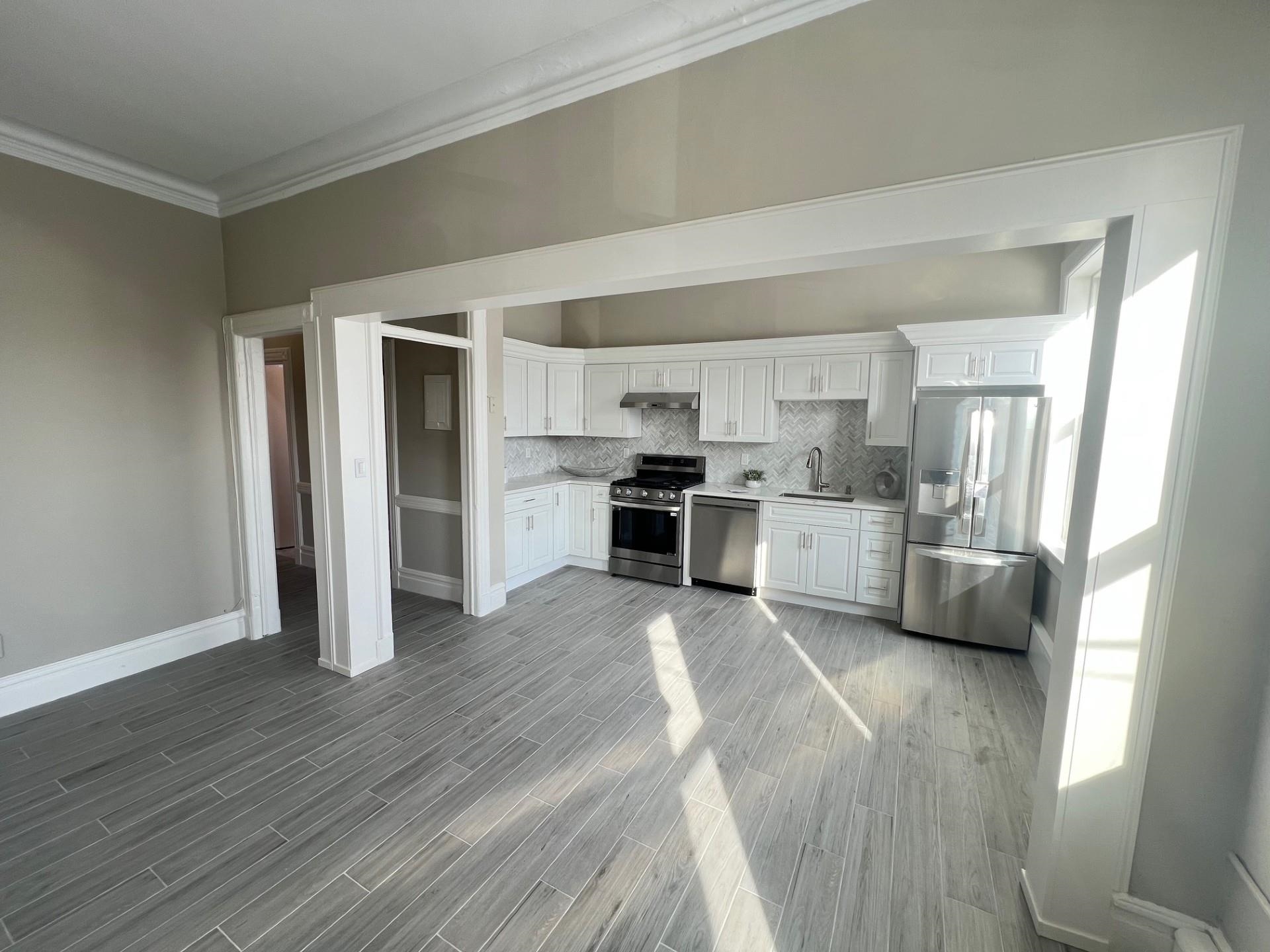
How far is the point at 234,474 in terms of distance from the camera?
3590 mm

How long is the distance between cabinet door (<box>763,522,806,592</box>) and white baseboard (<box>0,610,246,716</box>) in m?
4.08

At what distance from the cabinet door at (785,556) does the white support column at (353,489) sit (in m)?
3.00

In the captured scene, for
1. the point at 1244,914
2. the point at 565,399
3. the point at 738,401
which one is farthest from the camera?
the point at 565,399

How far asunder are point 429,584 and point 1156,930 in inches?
179

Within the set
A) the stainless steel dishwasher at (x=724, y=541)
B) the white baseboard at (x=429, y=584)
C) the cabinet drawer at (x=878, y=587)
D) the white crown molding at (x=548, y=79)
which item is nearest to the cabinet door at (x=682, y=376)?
the stainless steel dishwasher at (x=724, y=541)

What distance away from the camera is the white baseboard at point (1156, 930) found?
141cm

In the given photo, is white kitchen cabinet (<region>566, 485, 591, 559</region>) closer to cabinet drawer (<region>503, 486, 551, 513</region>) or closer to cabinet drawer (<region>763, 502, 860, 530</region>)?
cabinet drawer (<region>503, 486, 551, 513</region>)

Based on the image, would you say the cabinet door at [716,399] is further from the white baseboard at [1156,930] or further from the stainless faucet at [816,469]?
the white baseboard at [1156,930]

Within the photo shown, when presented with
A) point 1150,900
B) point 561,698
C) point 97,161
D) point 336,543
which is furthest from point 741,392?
point 97,161

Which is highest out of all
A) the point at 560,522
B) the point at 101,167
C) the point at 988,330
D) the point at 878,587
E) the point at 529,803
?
the point at 101,167

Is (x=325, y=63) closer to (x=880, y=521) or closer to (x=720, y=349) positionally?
(x=720, y=349)

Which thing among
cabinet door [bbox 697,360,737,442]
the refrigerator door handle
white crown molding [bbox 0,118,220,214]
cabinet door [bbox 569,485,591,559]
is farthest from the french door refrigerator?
white crown molding [bbox 0,118,220,214]

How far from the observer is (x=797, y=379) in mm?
4492

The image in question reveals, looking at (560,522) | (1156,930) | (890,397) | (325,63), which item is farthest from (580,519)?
(1156,930)
